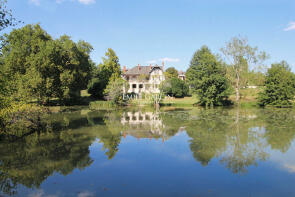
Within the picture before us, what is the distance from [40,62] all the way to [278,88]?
3920 centimetres

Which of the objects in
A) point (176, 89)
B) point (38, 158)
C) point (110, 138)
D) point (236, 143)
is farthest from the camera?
point (176, 89)

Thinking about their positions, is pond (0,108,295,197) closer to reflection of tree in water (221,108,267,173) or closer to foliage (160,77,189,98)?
reflection of tree in water (221,108,267,173)

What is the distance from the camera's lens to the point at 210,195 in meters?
7.61

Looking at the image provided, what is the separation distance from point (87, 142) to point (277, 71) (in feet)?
124

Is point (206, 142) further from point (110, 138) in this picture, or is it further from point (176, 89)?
point (176, 89)

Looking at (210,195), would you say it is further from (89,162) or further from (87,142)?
(87,142)

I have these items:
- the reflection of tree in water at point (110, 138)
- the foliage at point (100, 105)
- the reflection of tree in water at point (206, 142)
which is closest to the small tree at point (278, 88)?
the reflection of tree in water at point (206, 142)

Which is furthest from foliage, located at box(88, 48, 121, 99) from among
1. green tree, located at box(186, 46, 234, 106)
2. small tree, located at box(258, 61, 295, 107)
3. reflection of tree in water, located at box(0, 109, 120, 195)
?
reflection of tree in water, located at box(0, 109, 120, 195)

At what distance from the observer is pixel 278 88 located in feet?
130

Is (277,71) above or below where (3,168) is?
above

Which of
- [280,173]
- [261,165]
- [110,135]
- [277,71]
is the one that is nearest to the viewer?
[280,173]

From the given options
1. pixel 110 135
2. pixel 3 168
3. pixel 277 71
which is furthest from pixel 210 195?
pixel 277 71

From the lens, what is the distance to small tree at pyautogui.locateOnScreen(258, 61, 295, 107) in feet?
129

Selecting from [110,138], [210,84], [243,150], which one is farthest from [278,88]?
[110,138]
